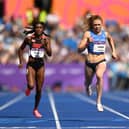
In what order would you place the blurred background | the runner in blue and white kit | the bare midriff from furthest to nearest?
the blurred background < the bare midriff < the runner in blue and white kit

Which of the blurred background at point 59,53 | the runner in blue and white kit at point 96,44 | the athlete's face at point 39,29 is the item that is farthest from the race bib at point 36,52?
the blurred background at point 59,53

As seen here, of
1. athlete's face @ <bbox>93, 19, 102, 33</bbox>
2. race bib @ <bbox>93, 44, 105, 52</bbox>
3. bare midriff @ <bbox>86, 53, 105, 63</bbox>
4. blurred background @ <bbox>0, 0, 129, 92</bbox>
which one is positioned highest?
athlete's face @ <bbox>93, 19, 102, 33</bbox>

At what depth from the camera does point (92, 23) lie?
1280 cm

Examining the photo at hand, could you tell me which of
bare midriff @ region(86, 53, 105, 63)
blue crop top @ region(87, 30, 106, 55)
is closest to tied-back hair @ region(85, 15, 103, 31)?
blue crop top @ region(87, 30, 106, 55)

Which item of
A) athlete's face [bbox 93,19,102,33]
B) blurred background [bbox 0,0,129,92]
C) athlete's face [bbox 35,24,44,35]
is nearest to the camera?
athlete's face [bbox 35,24,44,35]

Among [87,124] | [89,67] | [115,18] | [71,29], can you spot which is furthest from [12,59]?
[87,124]

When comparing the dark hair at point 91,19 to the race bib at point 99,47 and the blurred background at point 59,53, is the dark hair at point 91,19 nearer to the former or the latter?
the race bib at point 99,47

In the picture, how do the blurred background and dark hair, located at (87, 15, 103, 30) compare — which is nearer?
dark hair, located at (87, 15, 103, 30)

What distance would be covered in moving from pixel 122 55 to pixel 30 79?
522 inches

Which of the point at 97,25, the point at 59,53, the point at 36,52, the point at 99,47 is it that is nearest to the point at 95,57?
the point at 99,47

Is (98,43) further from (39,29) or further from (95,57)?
(39,29)

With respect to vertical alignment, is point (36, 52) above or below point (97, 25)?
below

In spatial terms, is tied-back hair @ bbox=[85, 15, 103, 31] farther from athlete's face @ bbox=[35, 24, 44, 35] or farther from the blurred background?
the blurred background

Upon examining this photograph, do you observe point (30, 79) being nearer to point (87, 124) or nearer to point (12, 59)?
point (87, 124)
